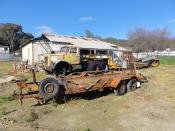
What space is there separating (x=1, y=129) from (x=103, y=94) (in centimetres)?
614

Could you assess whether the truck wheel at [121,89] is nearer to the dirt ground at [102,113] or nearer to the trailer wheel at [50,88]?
the dirt ground at [102,113]

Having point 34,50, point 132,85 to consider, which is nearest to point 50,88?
point 132,85

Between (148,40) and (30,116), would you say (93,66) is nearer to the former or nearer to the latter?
(30,116)

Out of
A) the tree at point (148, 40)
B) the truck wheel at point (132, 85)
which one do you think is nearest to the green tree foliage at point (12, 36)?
the tree at point (148, 40)

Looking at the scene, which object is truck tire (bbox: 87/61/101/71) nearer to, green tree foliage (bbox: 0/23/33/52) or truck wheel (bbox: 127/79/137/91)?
truck wheel (bbox: 127/79/137/91)

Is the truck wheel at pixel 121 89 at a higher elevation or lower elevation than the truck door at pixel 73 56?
lower

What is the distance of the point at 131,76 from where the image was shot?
13.5m

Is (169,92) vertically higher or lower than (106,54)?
lower

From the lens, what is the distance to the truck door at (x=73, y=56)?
18.0 m

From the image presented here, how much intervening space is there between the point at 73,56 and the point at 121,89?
604 cm

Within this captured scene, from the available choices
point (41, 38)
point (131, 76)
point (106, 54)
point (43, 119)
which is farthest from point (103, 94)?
point (41, 38)

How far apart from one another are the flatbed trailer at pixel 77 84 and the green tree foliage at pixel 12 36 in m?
66.0

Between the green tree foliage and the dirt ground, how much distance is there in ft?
219

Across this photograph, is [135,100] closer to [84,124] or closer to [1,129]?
[84,124]
